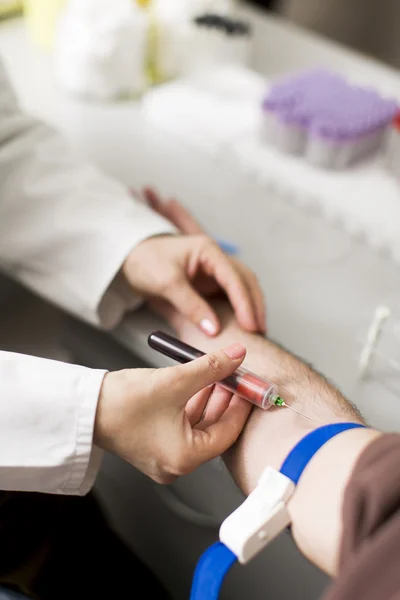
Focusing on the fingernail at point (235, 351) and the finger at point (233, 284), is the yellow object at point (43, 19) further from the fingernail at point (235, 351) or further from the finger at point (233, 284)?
the fingernail at point (235, 351)

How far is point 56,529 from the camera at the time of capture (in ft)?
2.32

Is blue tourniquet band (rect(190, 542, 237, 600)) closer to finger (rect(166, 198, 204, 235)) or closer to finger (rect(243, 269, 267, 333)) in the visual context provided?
finger (rect(243, 269, 267, 333))

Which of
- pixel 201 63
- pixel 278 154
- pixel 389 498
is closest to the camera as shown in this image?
pixel 389 498

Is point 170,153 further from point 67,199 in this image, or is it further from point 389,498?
point 389,498

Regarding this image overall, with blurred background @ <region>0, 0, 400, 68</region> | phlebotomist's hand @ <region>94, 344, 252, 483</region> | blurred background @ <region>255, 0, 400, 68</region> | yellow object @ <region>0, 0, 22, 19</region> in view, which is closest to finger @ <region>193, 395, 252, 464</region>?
phlebotomist's hand @ <region>94, 344, 252, 483</region>

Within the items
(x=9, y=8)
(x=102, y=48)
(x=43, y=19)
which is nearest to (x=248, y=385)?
(x=102, y=48)

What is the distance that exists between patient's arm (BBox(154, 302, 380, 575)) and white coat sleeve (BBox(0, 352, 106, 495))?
14 centimetres

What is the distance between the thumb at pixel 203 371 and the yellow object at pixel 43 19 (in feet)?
2.90

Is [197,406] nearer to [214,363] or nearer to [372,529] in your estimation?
[214,363]

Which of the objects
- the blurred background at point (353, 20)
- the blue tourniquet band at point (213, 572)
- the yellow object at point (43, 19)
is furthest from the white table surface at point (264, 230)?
the blurred background at point (353, 20)

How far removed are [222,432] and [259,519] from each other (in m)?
0.11

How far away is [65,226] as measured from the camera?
2.47 feet

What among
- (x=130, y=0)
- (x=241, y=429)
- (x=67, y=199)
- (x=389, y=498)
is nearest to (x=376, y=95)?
(x=130, y=0)

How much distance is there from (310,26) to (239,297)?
6.03 ft
